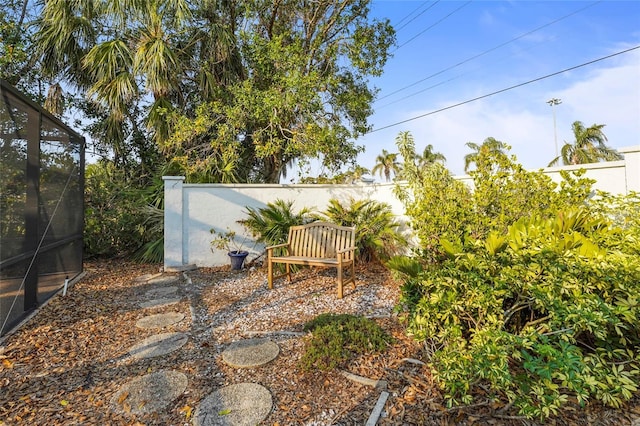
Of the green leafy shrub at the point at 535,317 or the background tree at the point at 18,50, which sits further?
the background tree at the point at 18,50

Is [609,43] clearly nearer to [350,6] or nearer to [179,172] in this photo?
[350,6]

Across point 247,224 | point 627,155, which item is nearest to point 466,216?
point 627,155

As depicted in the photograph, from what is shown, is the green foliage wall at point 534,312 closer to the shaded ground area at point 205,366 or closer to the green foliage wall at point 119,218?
the shaded ground area at point 205,366

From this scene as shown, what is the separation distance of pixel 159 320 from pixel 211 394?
1.67m

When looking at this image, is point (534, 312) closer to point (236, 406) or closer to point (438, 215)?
point (438, 215)

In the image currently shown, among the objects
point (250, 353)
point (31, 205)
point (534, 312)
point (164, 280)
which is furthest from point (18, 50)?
point (534, 312)

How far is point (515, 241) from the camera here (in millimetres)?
1899

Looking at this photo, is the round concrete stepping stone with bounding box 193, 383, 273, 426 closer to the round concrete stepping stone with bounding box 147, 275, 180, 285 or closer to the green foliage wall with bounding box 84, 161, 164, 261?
the round concrete stepping stone with bounding box 147, 275, 180, 285

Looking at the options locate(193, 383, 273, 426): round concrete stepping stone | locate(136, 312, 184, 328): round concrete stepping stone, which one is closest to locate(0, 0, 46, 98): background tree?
locate(136, 312, 184, 328): round concrete stepping stone

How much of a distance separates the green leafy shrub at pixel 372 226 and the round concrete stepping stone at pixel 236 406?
349 cm

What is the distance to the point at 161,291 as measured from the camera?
14.5 feet

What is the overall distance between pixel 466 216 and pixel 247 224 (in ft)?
14.0

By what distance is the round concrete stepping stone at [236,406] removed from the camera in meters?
1.72

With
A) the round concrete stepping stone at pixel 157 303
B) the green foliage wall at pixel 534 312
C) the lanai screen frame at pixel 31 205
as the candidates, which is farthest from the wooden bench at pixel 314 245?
the lanai screen frame at pixel 31 205
